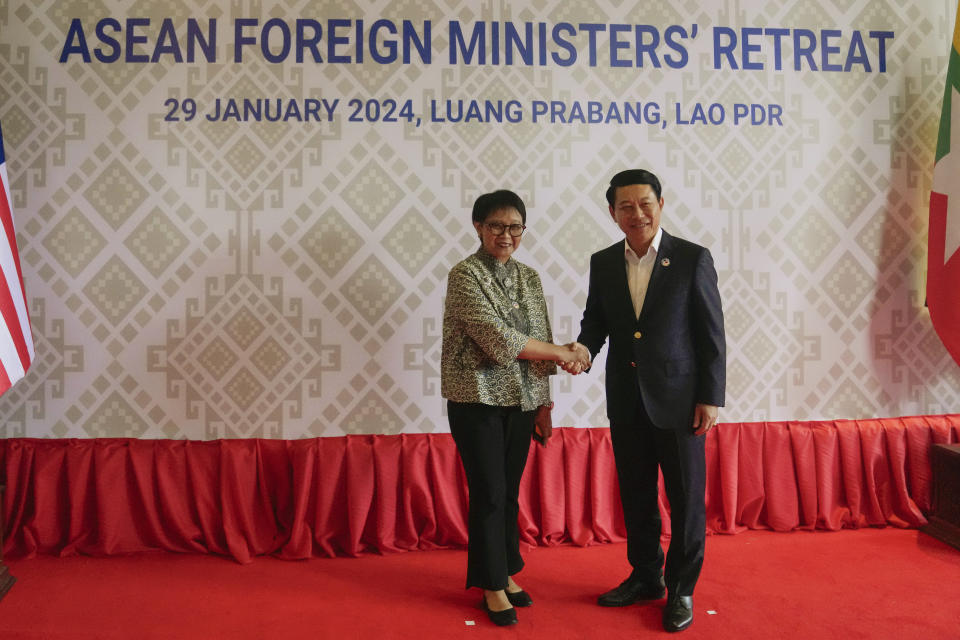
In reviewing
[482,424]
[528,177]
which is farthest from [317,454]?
[528,177]

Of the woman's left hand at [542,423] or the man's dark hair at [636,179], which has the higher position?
the man's dark hair at [636,179]

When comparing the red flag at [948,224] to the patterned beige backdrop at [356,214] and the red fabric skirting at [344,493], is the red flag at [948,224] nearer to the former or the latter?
the patterned beige backdrop at [356,214]

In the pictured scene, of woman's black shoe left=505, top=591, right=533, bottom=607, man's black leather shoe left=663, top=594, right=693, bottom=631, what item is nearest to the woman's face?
woman's black shoe left=505, top=591, right=533, bottom=607

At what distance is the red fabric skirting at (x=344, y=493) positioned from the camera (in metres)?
3.18

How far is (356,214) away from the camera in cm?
335

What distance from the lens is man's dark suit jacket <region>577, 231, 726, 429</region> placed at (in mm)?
2459

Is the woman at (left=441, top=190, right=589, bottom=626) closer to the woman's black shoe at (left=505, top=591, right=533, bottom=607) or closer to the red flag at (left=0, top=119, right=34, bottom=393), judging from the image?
the woman's black shoe at (left=505, top=591, right=533, bottom=607)

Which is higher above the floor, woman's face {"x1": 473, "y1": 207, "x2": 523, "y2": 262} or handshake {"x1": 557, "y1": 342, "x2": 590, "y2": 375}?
woman's face {"x1": 473, "y1": 207, "x2": 523, "y2": 262}

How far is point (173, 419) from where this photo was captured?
10.8 ft

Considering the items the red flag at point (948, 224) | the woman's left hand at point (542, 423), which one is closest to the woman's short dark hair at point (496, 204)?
the woman's left hand at point (542, 423)

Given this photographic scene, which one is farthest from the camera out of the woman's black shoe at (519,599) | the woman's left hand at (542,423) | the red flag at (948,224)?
the red flag at (948,224)

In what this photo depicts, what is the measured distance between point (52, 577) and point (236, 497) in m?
0.80

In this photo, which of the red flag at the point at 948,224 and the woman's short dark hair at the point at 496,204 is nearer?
the woman's short dark hair at the point at 496,204

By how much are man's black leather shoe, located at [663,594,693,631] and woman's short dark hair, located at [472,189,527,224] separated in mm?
1528
